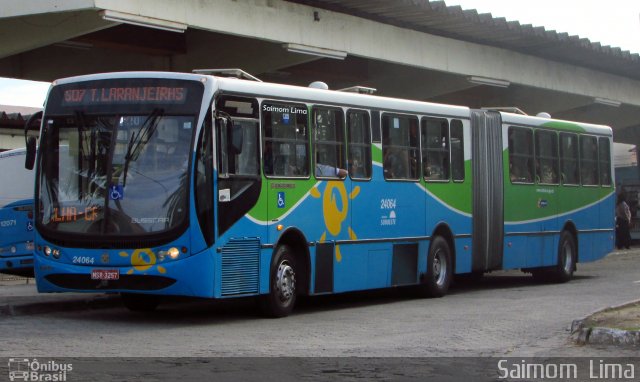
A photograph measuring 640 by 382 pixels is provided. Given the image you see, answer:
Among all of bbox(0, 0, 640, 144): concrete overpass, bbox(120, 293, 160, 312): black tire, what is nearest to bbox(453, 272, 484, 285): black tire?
bbox(0, 0, 640, 144): concrete overpass

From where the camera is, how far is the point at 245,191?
13.9 metres

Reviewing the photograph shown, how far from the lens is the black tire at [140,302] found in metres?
15.4

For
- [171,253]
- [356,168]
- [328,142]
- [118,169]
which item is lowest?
[171,253]

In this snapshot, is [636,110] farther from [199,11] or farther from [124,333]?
[124,333]

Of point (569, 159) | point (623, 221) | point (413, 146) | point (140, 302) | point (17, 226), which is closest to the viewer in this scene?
point (140, 302)

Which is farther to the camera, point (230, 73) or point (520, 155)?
point (520, 155)

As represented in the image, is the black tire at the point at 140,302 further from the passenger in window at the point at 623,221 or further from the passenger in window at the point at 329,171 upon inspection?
the passenger in window at the point at 623,221

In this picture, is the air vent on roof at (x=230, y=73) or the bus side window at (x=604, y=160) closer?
the air vent on roof at (x=230, y=73)

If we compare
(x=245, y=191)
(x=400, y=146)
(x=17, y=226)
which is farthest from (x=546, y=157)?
(x=17, y=226)

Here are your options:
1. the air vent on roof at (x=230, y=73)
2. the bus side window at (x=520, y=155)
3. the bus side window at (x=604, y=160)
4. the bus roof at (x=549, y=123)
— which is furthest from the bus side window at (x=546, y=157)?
the air vent on roof at (x=230, y=73)

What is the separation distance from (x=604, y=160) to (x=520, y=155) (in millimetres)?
3942

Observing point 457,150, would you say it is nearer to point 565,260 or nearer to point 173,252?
point 565,260

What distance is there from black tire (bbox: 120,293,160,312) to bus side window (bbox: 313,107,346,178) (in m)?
2.90

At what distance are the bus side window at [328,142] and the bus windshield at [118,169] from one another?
2.58 m
